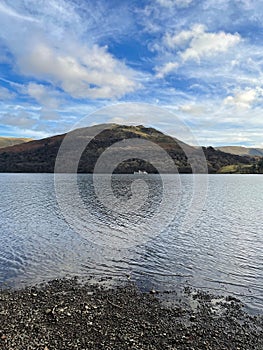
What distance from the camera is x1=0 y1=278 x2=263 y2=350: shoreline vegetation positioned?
1559 cm

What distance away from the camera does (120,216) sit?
5600 cm

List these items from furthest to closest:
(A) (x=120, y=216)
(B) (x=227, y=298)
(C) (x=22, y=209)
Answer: (C) (x=22, y=209)
(A) (x=120, y=216)
(B) (x=227, y=298)

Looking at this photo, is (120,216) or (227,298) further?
(120,216)

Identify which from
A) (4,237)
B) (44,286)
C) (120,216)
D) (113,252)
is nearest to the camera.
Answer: (44,286)

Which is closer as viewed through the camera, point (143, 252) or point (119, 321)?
point (119, 321)

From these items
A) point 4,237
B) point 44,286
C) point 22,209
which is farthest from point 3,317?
point 22,209

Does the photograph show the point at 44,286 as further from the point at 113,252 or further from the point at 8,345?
the point at 113,252

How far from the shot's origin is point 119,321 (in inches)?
706

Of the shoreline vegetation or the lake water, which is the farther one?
the lake water

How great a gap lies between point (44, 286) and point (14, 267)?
607 cm

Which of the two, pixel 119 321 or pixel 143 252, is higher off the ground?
pixel 119 321

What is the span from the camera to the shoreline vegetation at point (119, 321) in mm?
15594

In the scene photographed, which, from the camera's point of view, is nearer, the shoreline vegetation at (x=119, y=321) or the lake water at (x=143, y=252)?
the shoreline vegetation at (x=119, y=321)

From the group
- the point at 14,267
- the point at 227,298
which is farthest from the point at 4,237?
the point at 227,298
